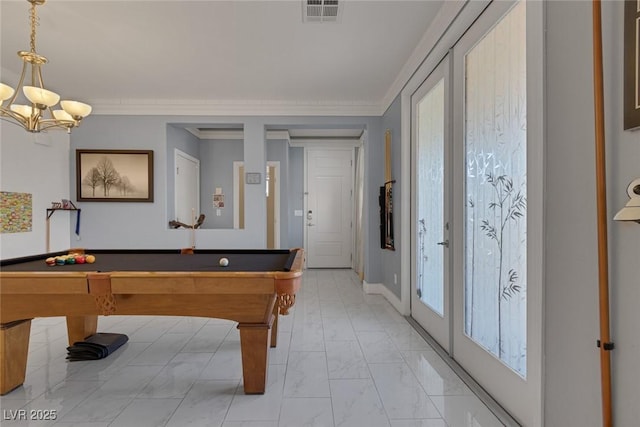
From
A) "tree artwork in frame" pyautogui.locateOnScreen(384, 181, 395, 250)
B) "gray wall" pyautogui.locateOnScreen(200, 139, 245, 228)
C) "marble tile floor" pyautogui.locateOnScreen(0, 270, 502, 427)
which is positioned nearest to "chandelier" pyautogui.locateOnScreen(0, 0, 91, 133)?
"marble tile floor" pyautogui.locateOnScreen(0, 270, 502, 427)

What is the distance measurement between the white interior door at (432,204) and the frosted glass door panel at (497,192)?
11.9 inches

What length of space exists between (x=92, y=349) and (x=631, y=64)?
3461 mm

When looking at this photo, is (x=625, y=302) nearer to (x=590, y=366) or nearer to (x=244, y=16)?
(x=590, y=366)

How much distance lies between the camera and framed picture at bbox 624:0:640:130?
1045mm

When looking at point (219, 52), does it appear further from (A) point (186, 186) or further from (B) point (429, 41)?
(A) point (186, 186)

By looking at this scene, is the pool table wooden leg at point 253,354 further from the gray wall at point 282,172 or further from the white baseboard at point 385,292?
the gray wall at point 282,172

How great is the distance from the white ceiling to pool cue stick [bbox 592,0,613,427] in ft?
5.55

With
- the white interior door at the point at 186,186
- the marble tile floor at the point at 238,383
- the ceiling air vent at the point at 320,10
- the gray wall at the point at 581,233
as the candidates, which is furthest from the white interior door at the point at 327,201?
the gray wall at the point at 581,233

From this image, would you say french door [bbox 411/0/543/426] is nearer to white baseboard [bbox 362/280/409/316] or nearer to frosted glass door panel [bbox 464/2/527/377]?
frosted glass door panel [bbox 464/2/527/377]

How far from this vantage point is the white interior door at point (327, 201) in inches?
262

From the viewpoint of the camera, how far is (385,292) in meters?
4.52

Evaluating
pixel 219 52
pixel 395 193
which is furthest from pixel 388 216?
pixel 219 52

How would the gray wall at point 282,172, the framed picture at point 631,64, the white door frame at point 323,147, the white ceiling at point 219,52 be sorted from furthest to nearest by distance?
the white door frame at point 323,147 → the gray wall at point 282,172 → the white ceiling at point 219,52 → the framed picture at point 631,64

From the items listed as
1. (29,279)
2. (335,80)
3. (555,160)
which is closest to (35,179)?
(29,279)
